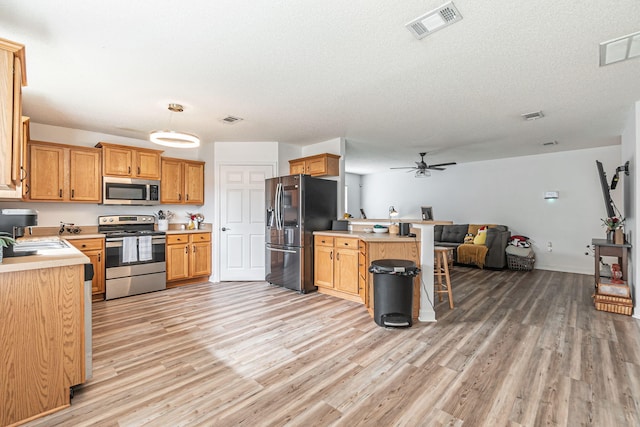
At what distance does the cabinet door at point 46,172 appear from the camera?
3939 mm

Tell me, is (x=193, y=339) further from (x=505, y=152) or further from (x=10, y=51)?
(x=505, y=152)

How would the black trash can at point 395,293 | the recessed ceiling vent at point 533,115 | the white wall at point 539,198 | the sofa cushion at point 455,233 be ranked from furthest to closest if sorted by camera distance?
the sofa cushion at point 455,233 → the white wall at point 539,198 → the recessed ceiling vent at point 533,115 → the black trash can at point 395,293

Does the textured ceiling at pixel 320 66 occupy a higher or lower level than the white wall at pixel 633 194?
higher

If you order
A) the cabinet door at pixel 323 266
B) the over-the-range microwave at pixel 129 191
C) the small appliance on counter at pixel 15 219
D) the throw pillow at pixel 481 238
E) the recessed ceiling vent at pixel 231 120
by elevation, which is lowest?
the cabinet door at pixel 323 266

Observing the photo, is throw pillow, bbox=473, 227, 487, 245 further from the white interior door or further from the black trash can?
the white interior door

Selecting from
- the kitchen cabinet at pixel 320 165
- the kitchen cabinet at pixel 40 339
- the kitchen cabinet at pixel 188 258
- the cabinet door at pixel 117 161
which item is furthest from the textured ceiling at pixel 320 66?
the kitchen cabinet at pixel 188 258

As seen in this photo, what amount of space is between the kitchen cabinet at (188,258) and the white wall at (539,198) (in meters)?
5.99

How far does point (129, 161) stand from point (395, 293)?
4.39 meters

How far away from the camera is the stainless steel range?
4219mm

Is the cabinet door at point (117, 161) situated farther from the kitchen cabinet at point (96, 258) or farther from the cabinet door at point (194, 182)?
the kitchen cabinet at point (96, 258)

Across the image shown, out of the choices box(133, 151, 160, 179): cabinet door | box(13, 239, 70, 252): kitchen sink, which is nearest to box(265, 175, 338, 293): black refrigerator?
box(133, 151, 160, 179): cabinet door

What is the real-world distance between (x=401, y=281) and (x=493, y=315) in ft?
4.37

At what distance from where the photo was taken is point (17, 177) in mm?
1869

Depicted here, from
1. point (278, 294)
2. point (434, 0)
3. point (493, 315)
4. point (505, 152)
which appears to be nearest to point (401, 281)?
point (493, 315)
